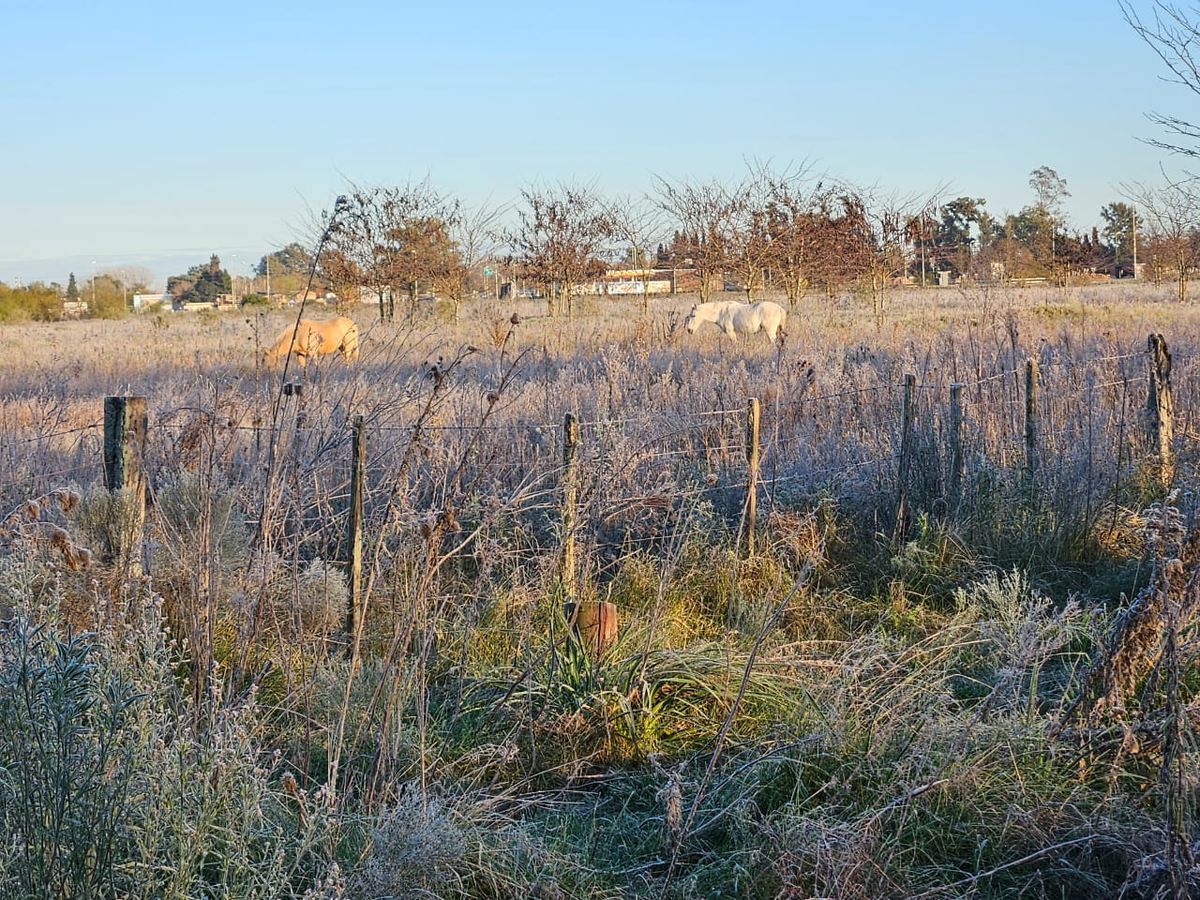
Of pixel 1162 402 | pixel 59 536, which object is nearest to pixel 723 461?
pixel 1162 402

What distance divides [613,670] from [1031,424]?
396 centimetres

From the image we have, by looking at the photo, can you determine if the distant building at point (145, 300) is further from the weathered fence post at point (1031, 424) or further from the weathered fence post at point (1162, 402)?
the weathered fence post at point (1162, 402)

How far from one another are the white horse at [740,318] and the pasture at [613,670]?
11168mm

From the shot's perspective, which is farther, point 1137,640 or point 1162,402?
point 1162,402

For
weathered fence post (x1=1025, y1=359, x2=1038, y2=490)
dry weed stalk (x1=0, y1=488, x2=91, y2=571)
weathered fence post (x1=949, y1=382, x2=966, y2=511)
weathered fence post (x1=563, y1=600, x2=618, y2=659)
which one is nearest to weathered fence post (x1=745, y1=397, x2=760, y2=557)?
weathered fence post (x1=949, y1=382, x2=966, y2=511)

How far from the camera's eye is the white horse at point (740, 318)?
1931cm

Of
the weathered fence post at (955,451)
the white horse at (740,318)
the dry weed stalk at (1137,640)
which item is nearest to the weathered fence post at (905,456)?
the weathered fence post at (955,451)

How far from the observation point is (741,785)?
3447 mm

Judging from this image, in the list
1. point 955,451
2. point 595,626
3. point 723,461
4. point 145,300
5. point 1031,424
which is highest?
point 145,300

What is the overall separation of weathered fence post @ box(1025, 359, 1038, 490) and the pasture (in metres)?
0.03

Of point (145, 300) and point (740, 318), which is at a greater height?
point (145, 300)

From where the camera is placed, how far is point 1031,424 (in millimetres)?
6945

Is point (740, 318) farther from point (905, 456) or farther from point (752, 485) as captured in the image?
point (752, 485)

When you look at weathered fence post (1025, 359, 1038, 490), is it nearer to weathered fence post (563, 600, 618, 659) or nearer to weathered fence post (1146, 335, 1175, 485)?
weathered fence post (1146, 335, 1175, 485)
